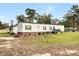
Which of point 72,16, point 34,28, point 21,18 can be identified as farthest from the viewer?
point 34,28

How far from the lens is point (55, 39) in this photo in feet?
18.7

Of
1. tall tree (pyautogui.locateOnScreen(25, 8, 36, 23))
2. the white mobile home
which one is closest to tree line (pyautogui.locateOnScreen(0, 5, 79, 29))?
tall tree (pyautogui.locateOnScreen(25, 8, 36, 23))

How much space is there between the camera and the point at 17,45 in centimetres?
558

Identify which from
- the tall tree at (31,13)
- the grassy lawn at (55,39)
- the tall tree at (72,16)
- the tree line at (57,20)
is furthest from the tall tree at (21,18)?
the tall tree at (72,16)

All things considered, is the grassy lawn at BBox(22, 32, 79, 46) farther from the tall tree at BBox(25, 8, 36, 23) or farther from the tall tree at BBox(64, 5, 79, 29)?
the tall tree at BBox(25, 8, 36, 23)

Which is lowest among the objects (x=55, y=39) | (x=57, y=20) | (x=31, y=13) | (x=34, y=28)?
(x=55, y=39)

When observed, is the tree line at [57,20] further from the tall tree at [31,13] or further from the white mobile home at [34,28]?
the white mobile home at [34,28]

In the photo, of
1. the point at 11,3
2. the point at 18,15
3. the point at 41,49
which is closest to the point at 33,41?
the point at 41,49

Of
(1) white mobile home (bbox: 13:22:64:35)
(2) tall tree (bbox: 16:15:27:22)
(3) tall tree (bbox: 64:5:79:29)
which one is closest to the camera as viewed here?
(3) tall tree (bbox: 64:5:79:29)

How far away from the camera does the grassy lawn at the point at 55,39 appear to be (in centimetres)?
563

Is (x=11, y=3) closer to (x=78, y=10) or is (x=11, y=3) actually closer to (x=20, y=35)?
(x=20, y=35)

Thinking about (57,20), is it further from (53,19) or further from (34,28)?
(34,28)

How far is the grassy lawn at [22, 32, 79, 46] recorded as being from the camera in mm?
5629

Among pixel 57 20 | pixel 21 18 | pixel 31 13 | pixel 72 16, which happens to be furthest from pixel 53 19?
pixel 21 18
